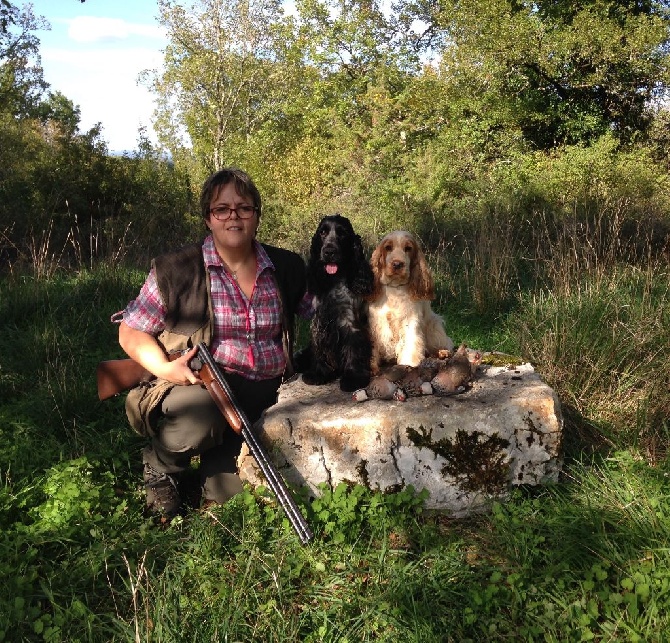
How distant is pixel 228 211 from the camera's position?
309 cm

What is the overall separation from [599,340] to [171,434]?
2875mm

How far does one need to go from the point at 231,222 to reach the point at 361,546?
1.72m

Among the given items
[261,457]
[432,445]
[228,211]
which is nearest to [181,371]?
[261,457]

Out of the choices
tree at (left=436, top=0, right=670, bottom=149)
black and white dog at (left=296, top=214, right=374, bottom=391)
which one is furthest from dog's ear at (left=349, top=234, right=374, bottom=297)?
tree at (left=436, top=0, right=670, bottom=149)

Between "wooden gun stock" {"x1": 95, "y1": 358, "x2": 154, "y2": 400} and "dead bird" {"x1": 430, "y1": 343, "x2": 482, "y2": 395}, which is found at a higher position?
Answer: "wooden gun stock" {"x1": 95, "y1": 358, "x2": 154, "y2": 400}

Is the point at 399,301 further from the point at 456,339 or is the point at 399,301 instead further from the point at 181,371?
the point at 456,339

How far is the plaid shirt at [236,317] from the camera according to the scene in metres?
3.12

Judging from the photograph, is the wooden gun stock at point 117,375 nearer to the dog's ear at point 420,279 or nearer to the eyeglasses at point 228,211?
the eyeglasses at point 228,211

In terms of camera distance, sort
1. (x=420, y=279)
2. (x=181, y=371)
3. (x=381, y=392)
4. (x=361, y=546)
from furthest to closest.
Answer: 1. (x=420, y=279)
2. (x=381, y=392)
3. (x=181, y=371)
4. (x=361, y=546)

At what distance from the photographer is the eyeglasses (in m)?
3.09

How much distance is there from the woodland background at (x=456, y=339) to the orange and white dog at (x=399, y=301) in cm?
87

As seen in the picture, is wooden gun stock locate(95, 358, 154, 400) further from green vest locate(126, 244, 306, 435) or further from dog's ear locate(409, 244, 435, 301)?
dog's ear locate(409, 244, 435, 301)

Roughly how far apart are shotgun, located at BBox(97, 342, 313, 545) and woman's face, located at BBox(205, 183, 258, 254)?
0.57 metres

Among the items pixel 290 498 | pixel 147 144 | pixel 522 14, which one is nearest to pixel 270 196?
pixel 147 144
